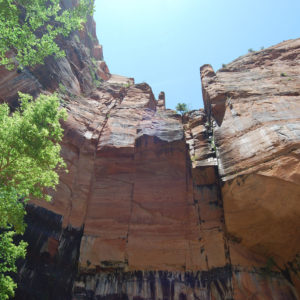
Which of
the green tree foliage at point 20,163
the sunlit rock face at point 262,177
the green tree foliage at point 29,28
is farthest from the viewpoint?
the sunlit rock face at point 262,177

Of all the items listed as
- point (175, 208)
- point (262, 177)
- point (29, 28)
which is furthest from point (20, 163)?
point (262, 177)

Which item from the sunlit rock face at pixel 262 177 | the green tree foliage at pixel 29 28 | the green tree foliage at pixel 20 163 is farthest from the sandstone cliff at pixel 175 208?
the green tree foliage at pixel 29 28

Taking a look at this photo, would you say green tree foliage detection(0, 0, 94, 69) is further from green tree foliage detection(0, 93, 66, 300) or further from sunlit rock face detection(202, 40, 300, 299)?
sunlit rock face detection(202, 40, 300, 299)

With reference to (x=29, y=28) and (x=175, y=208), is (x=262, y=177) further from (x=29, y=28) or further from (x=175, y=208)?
(x=29, y=28)

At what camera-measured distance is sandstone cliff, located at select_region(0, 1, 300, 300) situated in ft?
38.8

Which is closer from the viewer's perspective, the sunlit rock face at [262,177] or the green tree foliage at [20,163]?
the green tree foliage at [20,163]

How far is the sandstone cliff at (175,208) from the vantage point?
11.8m

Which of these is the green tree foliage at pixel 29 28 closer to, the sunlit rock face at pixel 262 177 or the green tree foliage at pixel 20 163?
the green tree foliage at pixel 20 163

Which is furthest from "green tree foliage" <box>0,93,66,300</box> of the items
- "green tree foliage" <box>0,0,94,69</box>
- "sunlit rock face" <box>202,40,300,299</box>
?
"sunlit rock face" <box>202,40,300,299</box>

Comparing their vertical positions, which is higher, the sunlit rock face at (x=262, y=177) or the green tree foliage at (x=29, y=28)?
the green tree foliage at (x=29, y=28)

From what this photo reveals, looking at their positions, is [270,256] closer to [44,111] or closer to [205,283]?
[205,283]

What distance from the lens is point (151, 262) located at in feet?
41.8

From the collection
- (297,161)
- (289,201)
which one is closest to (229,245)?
(289,201)

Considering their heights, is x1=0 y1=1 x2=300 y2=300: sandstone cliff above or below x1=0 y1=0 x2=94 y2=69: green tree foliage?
below
